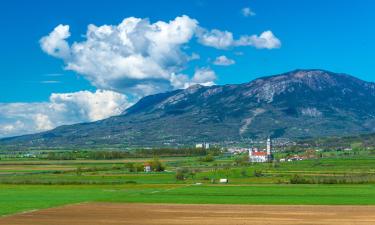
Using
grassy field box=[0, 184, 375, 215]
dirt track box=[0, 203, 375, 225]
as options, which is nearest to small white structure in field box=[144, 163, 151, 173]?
grassy field box=[0, 184, 375, 215]

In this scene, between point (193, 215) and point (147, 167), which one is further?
point (147, 167)

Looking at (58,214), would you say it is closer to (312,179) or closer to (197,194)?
(197,194)

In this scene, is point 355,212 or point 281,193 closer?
point 355,212

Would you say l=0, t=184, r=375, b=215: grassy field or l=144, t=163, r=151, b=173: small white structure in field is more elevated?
l=144, t=163, r=151, b=173: small white structure in field

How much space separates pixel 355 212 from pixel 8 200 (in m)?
38.3

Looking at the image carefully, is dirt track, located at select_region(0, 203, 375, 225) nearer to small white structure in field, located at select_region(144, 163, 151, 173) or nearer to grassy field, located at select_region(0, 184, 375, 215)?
grassy field, located at select_region(0, 184, 375, 215)

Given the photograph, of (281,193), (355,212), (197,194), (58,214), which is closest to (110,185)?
(197,194)

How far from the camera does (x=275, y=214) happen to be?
183 feet

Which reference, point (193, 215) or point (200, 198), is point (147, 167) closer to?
point (200, 198)

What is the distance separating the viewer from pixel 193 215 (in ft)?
183

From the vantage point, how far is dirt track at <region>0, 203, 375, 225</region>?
1989 inches

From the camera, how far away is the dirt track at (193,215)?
5053cm

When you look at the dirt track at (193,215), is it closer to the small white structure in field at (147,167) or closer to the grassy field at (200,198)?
the grassy field at (200,198)

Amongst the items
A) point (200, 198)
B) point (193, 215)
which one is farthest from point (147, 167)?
point (193, 215)
